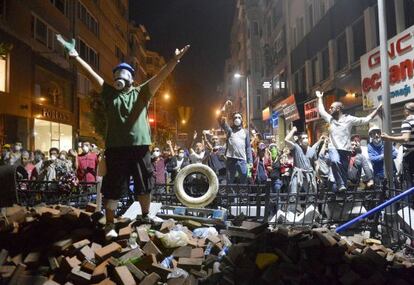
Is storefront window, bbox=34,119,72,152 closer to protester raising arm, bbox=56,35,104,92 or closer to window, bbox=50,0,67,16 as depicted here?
window, bbox=50,0,67,16

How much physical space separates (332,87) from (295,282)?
1962 centimetres

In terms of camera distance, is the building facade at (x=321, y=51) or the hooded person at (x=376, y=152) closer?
the hooded person at (x=376, y=152)

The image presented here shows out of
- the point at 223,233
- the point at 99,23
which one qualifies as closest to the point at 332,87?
the point at 223,233

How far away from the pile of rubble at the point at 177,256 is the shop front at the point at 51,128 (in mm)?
20357

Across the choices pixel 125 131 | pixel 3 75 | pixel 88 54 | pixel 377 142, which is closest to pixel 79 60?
pixel 125 131

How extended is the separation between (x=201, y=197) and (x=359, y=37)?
15.8 m

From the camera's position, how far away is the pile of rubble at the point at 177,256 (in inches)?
169

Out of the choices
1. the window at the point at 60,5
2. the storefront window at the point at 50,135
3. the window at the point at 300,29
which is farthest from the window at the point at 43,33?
the window at the point at 300,29

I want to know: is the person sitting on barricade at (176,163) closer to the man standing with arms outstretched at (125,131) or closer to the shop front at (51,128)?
the man standing with arms outstretched at (125,131)

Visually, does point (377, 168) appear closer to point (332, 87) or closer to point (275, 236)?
point (275, 236)

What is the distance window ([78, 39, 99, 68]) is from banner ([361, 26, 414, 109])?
25674 mm

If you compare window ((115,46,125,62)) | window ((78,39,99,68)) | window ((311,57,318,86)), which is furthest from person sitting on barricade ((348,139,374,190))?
window ((115,46,125,62))

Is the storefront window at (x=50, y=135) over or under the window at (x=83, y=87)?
under

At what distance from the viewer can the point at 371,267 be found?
4.45m
